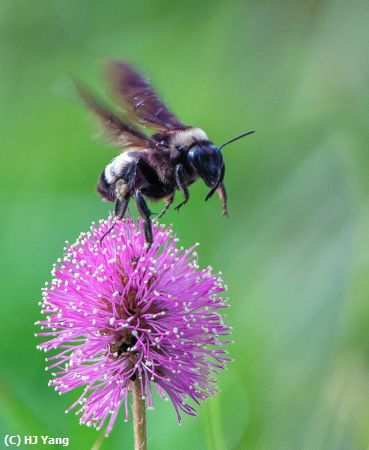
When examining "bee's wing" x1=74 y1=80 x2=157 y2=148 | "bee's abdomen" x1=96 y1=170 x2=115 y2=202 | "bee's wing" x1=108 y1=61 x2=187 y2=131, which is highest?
"bee's wing" x1=108 y1=61 x2=187 y2=131

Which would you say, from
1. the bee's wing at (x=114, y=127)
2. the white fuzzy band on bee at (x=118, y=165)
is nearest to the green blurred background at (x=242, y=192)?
the bee's wing at (x=114, y=127)

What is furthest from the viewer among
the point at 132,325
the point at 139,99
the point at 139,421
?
the point at 139,99

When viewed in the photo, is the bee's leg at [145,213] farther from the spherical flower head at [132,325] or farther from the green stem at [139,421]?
the green stem at [139,421]

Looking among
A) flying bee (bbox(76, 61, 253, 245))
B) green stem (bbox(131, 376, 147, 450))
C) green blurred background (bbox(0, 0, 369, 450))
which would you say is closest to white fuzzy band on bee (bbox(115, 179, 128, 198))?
flying bee (bbox(76, 61, 253, 245))

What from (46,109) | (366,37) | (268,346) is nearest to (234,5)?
(366,37)

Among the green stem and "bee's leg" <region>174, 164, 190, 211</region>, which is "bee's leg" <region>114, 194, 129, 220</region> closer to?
"bee's leg" <region>174, 164, 190, 211</region>

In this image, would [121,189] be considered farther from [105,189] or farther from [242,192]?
[242,192]

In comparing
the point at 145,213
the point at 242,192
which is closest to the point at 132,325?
the point at 145,213
